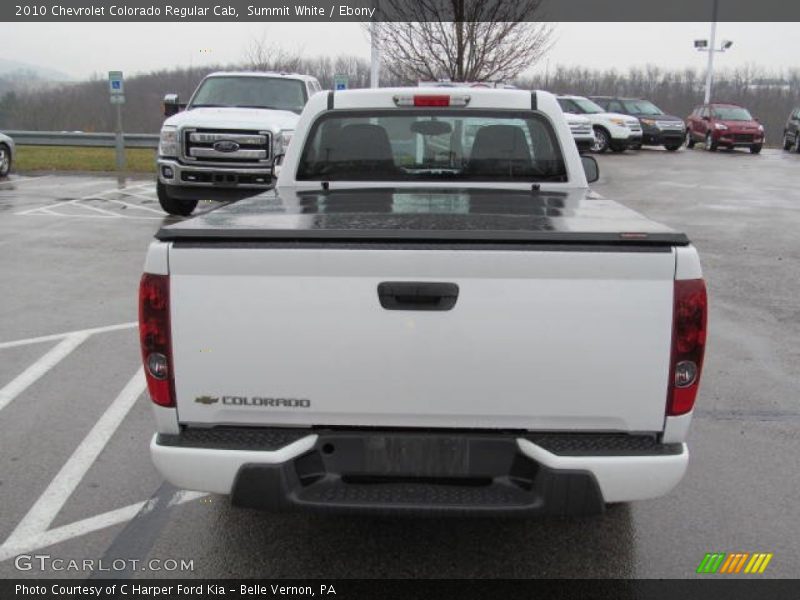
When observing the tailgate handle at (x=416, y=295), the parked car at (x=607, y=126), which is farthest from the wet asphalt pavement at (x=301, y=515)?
the parked car at (x=607, y=126)

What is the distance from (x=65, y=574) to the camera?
3.07 meters

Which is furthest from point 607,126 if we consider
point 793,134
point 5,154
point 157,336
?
point 157,336

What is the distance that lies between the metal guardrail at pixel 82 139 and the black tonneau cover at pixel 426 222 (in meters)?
21.1

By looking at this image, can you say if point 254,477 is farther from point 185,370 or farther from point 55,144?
point 55,144

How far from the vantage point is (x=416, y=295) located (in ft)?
8.28

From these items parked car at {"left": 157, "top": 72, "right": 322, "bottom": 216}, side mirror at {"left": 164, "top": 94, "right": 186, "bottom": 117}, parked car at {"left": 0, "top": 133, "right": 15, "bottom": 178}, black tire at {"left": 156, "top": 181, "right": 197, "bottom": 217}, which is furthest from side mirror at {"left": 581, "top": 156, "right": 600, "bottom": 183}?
parked car at {"left": 0, "top": 133, "right": 15, "bottom": 178}

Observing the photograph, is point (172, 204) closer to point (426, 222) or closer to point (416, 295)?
point (426, 222)

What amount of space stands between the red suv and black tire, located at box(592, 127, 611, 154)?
543cm

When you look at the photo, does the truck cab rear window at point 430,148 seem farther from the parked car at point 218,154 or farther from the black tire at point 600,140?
the black tire at point 600,140

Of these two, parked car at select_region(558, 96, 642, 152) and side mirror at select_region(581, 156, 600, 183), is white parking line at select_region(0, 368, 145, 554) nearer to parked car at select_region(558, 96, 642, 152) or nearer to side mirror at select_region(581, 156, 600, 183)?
side mirror at select_region(581, 156, 600, 183)

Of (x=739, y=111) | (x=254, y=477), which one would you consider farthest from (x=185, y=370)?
(x=739, y=111)

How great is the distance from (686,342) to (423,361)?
2.93 feet

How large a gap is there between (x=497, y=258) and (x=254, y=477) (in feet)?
3.67

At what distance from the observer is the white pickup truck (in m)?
2.50
